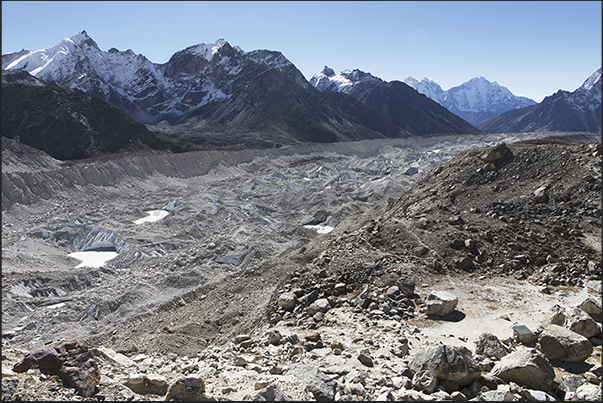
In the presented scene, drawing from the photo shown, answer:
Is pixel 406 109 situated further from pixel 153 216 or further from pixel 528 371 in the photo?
pixel 528 371

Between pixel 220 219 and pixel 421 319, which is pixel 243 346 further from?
pixel 220 219

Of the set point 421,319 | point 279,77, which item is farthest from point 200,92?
point 421,319

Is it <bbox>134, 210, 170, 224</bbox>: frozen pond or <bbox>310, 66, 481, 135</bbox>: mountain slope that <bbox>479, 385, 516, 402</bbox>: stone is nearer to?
<bbox>134, 210, 170, 224</bbox>: frozen pond

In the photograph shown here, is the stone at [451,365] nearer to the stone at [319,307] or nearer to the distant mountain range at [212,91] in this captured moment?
the stone at [319,307]

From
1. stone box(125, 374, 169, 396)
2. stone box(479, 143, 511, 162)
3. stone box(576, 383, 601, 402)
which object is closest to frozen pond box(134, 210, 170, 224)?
stone box(479, 143, 511, 162)

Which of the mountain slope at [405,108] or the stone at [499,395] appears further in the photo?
the mountain slope at [405,108]

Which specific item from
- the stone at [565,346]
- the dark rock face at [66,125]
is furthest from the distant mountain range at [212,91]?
the stone at [565,346]
